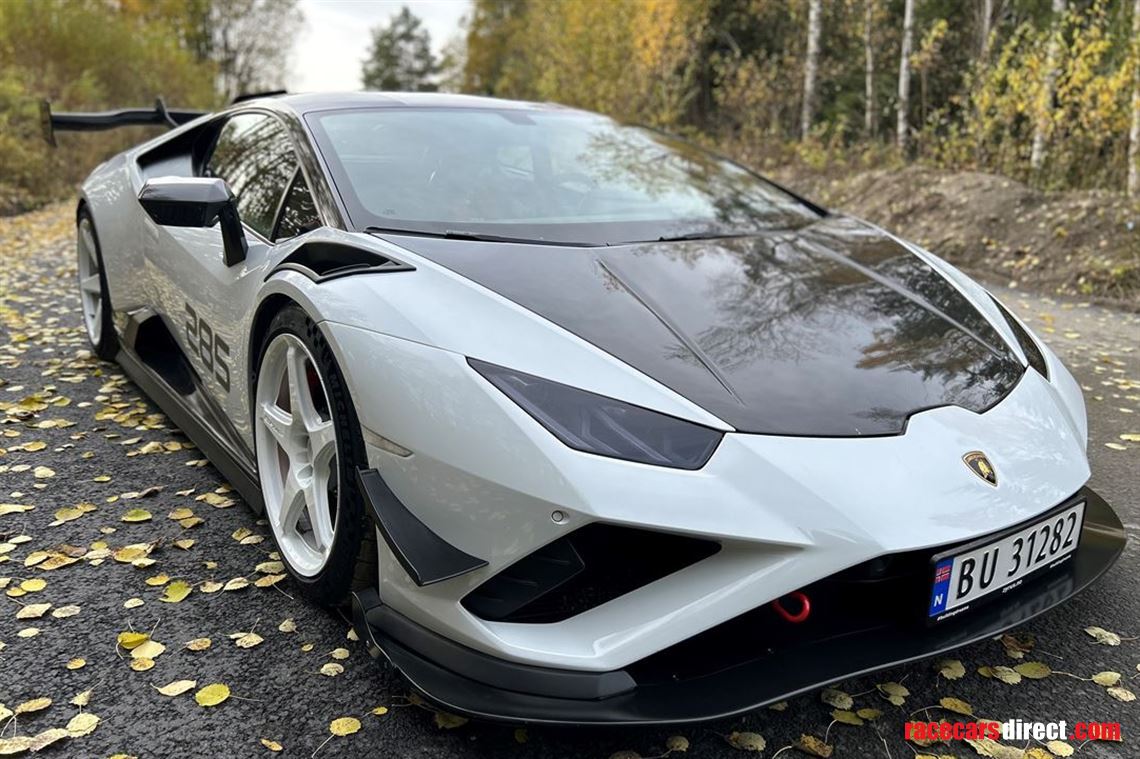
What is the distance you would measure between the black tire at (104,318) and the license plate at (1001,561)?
341cm

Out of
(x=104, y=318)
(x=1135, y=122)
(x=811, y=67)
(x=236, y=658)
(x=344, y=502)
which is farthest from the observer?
(x=811, y=67)

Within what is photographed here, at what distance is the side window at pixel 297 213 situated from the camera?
86.4 inches

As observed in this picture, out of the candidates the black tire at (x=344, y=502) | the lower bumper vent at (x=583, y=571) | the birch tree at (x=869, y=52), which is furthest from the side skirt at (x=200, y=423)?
the birch tree at (x=869, y=52)

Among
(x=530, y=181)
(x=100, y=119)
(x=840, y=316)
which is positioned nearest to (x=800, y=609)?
(x=840, y=316)

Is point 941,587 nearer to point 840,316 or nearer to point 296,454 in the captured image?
point 840,316

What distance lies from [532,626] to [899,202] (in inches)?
290

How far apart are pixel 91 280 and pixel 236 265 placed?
6.64 feet

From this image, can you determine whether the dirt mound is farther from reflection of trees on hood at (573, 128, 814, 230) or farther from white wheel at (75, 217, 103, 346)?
white wheel at (75, 217, 103, 346)

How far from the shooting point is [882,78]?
16.3 m

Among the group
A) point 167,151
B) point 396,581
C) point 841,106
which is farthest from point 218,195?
point 841,106

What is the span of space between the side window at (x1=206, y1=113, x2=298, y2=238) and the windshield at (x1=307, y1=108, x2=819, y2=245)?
0.15m

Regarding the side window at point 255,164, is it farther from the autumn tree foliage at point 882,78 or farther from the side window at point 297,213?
the autumn tree foliage at point 882,78

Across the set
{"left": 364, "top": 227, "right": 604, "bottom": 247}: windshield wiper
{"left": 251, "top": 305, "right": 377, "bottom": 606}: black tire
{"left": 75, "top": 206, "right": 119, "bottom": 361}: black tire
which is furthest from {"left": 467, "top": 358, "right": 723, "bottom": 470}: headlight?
{"left": 75, "top": 206, "right": 119, "bottom": 361}: black tire

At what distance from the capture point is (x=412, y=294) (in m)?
1.75
